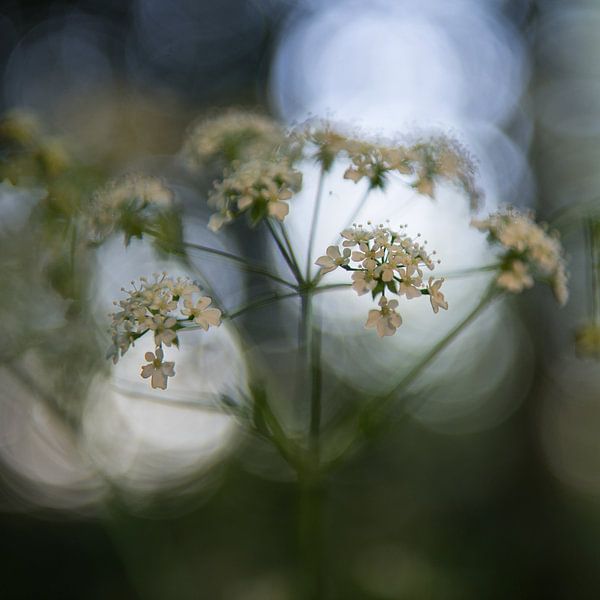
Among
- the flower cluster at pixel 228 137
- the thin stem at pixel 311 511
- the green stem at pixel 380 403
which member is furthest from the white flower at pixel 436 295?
the flower cluster at pixel 228 137

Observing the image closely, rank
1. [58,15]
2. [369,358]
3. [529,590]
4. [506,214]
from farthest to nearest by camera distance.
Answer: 1. [58,15]
2. [369,358]
3. [529,590]
4. [506,214]

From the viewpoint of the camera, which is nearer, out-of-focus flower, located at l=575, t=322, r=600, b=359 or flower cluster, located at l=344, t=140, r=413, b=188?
flower cluster, located at l=344, t=140, r=413, b=188

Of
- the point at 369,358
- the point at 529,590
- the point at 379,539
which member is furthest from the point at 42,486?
the point at 529,590

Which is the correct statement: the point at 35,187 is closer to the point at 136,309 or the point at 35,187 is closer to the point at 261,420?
the point at 136,309

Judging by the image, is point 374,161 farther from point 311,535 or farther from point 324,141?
point 311,535

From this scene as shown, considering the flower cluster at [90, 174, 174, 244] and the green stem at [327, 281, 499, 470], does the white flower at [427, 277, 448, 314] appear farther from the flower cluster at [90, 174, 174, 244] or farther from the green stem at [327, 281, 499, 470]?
the flower cluster at [90, 174, 174, 244]

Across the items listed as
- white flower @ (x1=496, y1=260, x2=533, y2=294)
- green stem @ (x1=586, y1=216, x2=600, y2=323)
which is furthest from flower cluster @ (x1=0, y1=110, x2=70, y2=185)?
green stem @ (x1=586, y1=216, x2=600, y2=323)
